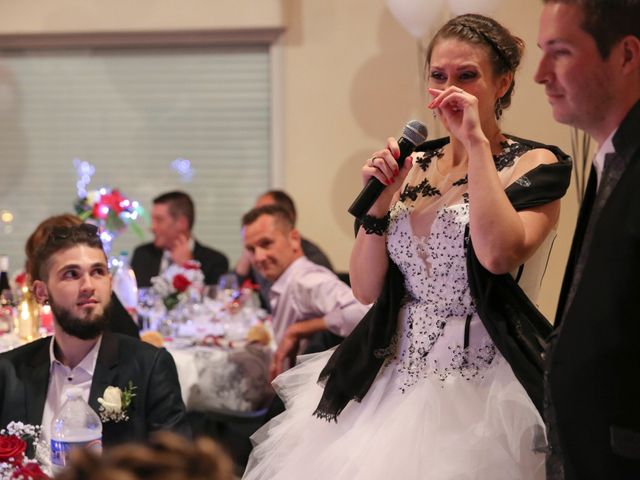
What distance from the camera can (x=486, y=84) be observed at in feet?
6.61

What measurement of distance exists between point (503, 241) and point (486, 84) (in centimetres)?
42

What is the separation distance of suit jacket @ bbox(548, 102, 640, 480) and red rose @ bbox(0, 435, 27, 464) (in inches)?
47.6

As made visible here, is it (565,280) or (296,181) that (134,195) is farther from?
(565,280)

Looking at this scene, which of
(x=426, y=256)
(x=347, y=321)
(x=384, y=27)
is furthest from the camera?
(x=384, y=27)

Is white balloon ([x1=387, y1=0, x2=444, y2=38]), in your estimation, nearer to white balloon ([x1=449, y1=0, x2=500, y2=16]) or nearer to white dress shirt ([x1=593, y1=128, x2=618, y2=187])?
white balloon ([x1=449, y1=0, x2=500, y2=16])

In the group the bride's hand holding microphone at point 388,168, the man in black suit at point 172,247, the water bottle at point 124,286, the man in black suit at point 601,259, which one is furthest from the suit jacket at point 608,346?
the man in black suit at point 172,247

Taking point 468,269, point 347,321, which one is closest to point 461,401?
point 468,269

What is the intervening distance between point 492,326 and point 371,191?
410 millimetres

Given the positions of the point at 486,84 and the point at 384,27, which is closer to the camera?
the point at 486,84

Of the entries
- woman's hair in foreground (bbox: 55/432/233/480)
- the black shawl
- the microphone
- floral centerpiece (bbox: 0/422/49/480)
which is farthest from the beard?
woman's hair in foreground (bbox: 55/432/233/480)

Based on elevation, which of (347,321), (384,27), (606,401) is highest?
(384,27)

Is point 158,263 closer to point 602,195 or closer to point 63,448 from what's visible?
point 63,448

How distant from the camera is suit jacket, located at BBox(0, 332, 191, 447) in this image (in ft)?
8.46

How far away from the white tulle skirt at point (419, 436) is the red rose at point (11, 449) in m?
0.51
